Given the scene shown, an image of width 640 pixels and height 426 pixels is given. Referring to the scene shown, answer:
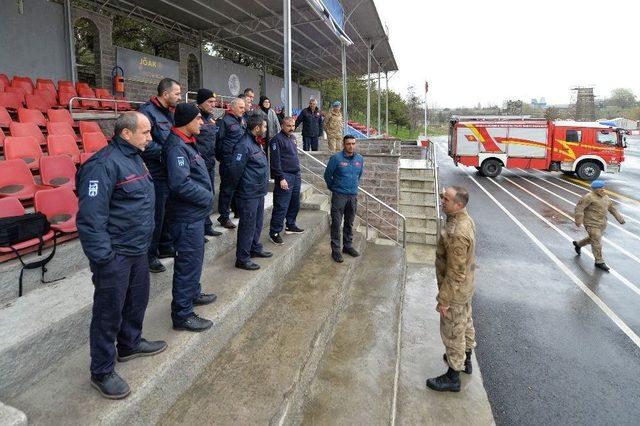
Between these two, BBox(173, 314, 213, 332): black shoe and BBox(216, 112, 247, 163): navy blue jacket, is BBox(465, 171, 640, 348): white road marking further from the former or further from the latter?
BBox(216, 112, 247, 163): navy blue jacket

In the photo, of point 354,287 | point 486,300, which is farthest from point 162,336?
point 486,300

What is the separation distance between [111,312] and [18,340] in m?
0.58

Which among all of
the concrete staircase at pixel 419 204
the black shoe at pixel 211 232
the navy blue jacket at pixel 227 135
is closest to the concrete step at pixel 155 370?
the black shoe at pixel 211 232

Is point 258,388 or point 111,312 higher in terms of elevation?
point 111,312

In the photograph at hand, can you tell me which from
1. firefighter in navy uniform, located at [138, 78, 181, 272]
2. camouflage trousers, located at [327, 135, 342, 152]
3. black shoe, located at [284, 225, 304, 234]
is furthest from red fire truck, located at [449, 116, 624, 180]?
firefighter in navy uniform, located at [138, 78, 181, 272]

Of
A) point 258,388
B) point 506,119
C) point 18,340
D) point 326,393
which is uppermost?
point 506,119

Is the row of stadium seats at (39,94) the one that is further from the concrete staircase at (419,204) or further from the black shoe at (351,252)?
the concrete staircase at (419,204)

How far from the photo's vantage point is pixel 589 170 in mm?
17766

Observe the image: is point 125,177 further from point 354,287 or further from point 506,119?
point 506,119

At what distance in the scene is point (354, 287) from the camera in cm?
500

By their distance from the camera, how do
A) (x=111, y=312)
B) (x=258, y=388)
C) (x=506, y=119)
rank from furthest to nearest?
(x=506, y=119) → (x=258, y=388) → (x=111, y=312)

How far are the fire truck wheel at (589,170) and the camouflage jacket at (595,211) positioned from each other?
40.1ft

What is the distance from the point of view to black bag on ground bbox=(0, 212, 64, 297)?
289 cm

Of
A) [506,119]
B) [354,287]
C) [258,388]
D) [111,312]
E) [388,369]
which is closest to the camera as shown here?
[111,312]
